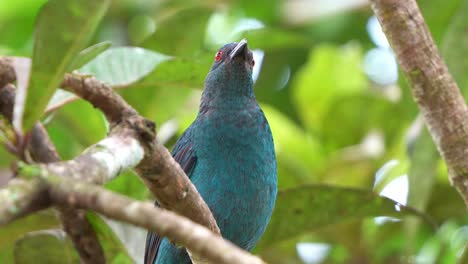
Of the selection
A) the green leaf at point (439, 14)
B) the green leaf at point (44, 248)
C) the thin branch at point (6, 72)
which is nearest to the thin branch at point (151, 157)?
the thin branch at point (6, 72)

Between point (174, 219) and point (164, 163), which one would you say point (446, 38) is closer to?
point (164, 163)

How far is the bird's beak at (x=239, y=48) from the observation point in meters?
4.66

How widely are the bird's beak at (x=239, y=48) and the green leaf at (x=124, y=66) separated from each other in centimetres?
73

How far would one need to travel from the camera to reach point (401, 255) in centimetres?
518

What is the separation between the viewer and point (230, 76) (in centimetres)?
491

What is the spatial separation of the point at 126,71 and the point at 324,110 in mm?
1932

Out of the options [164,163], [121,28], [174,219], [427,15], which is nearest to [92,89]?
[164,163]

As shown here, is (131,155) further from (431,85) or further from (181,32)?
(181,32)

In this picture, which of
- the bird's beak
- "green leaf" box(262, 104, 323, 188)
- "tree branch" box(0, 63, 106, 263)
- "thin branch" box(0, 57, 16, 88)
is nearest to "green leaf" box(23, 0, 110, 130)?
"thin branch" box(0, 57, 16, 88)

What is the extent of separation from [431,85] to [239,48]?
50.9 inches

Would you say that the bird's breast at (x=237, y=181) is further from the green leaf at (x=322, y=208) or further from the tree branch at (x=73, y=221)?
the tree branch at (x=73, y=221)

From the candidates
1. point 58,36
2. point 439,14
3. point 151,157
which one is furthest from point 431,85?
point 58,36

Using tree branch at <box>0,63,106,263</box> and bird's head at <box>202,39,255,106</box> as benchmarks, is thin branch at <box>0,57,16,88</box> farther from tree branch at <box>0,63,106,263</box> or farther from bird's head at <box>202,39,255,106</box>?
bird's head at <box>202,39,255,106</box>

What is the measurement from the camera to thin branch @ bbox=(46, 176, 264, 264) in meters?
1.77
